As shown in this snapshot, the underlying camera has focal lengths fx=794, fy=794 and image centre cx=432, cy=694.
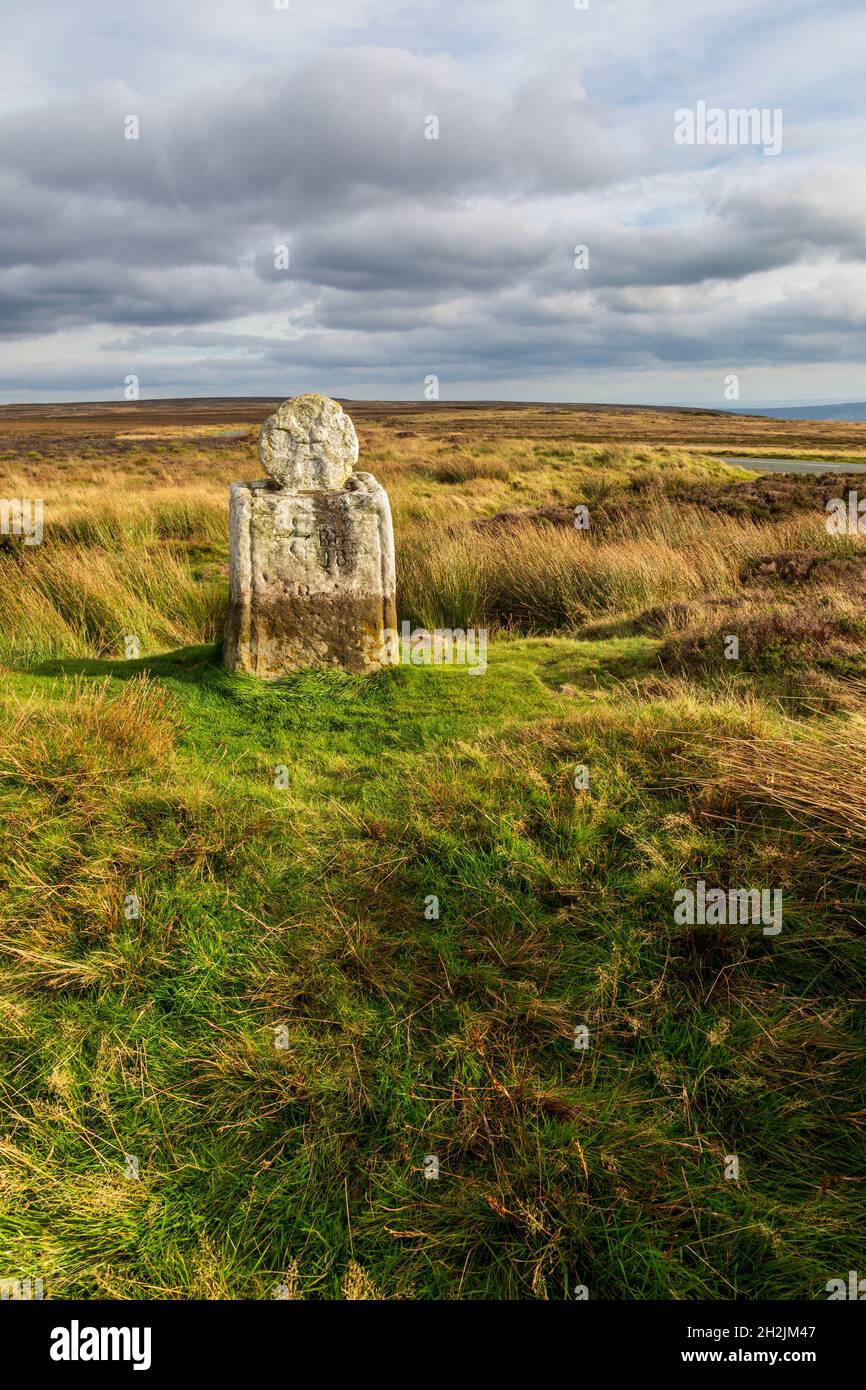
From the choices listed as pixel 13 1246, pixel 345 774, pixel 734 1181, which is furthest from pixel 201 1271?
pixel 345 774

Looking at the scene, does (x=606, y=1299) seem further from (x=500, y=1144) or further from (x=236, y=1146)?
(x=236, y=1146)

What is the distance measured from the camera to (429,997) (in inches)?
127

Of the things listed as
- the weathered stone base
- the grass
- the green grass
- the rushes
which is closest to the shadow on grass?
the weathered stone base

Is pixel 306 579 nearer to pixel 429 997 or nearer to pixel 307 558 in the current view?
pixel 307 558

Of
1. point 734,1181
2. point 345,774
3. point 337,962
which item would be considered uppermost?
point 345,774

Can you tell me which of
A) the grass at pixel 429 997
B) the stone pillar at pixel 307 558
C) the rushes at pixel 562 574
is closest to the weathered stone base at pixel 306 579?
the stone pillar at pixel 307 558

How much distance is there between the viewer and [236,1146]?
2.69 m

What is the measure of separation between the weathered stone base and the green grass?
5.44 feet

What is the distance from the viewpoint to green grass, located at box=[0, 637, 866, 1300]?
2383 millimetres

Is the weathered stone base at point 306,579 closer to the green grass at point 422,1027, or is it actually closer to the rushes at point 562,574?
the green grass at point 422,1027

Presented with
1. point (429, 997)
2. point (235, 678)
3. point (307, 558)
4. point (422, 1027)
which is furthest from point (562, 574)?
point (422, 1027)

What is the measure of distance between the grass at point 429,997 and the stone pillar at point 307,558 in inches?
27.6

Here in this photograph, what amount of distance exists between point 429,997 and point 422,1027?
152mm

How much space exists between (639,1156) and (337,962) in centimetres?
137
